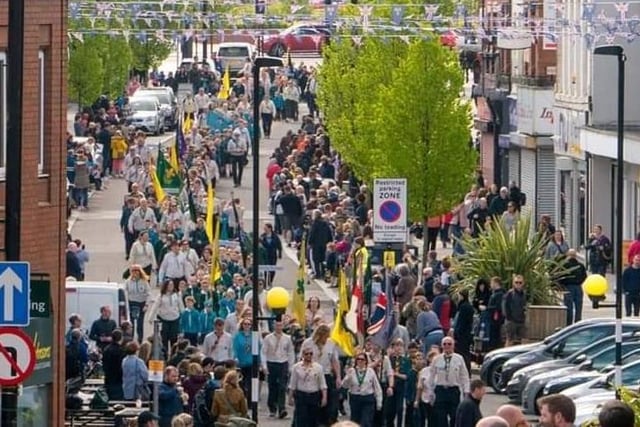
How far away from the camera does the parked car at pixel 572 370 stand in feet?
107

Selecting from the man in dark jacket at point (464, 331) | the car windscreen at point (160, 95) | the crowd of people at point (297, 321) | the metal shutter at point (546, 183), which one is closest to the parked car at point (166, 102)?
the car windscreen at point (160, 95)

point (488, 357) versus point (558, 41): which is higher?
point (558, 41)

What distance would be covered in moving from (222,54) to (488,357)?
6692 centimetres

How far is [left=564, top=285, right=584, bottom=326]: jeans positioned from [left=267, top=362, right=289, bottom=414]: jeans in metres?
8.41

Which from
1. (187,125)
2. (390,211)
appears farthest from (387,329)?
(187,125)

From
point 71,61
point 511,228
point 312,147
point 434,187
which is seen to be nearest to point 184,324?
point 511,228

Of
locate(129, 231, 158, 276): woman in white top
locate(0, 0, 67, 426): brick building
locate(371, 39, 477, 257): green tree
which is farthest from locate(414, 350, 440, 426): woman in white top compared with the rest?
locate(371, 39, 477, 257): green tree

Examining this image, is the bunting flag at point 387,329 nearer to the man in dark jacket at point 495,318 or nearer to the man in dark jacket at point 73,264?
the man in dark jacket at point 495,318

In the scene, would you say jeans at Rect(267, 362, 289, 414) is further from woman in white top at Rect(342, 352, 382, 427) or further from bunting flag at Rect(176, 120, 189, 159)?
bunting flag at Rect(176, 120, 189, 159)

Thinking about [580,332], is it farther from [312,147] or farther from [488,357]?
[312,147]

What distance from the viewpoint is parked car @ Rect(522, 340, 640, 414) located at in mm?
32750

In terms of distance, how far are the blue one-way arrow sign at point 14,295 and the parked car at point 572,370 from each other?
14.3 metres

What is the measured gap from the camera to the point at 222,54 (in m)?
102

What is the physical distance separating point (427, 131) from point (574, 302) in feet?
39.5
